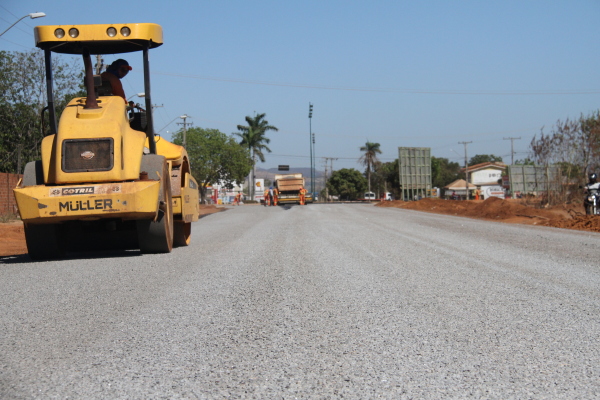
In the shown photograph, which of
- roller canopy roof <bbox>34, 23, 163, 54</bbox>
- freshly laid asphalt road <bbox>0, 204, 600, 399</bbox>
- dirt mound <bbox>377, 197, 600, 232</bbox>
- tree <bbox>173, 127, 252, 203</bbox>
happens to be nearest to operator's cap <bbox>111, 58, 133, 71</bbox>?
roller canopy roof <bbox>34, 23, 163, 54</bbox>

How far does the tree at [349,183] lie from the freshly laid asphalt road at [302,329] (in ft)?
333

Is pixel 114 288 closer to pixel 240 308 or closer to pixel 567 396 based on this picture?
pixel 240 308

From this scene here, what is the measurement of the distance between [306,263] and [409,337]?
14.5 feet

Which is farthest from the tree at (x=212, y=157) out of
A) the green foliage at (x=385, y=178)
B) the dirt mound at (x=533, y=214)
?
the green foliage at (x=385, y=178)

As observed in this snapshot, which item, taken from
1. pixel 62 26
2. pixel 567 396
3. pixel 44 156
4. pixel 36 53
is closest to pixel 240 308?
pixel 567 396

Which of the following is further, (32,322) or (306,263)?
(306,263)

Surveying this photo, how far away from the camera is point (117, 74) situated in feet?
35.0

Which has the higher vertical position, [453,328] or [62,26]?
[62,26]

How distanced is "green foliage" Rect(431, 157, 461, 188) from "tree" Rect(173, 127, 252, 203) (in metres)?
55.8

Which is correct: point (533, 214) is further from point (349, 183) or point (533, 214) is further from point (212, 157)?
point (349, 183)

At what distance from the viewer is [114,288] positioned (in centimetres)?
701

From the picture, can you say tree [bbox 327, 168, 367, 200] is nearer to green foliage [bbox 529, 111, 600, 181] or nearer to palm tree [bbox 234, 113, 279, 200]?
palm tree [bbox 234, 113, 279, 200]

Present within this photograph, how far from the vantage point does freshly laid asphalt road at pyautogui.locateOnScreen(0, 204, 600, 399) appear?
3.67 metres

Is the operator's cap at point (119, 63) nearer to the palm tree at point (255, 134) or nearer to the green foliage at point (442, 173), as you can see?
the palm tree at point (255, 134)
